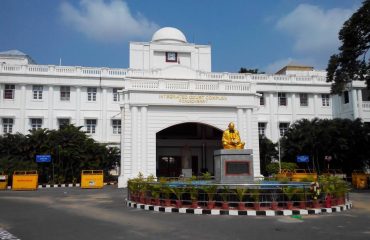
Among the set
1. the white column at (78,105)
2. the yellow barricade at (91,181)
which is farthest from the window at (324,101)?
the yellow barricade at (91,181)

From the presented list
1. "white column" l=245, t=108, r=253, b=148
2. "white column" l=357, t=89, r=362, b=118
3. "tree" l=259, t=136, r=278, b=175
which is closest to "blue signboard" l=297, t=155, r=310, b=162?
"tree" l=259, t=136, r=278, b=175

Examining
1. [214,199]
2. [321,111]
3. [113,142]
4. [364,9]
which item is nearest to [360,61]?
[364,9]

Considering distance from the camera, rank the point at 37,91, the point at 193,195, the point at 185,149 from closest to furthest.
Result: the point at 193,195
the point at 185,149
the point at 37,91

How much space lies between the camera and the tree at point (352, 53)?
2300 centimetres

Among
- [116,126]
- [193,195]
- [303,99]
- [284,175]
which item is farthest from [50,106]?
[193,195]

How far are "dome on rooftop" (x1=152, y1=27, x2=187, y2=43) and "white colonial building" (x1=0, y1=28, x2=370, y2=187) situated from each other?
10 cm

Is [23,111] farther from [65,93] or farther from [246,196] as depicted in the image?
[246,196]

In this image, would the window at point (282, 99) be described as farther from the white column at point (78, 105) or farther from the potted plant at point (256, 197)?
the potted plant at point (256, 197)

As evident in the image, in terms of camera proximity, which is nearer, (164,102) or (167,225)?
(167,225)

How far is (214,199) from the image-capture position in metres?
12.8

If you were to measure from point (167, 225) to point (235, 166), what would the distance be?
20.8ft

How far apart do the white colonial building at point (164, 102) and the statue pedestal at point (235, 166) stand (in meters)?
10.6

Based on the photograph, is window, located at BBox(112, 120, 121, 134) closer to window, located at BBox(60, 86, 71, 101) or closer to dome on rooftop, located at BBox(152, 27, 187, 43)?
window, located at BBox(60, 86, 71, 101)

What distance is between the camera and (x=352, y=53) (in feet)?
78.3
